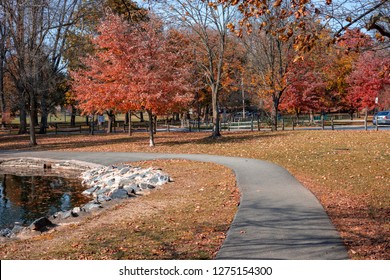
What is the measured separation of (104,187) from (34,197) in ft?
6.91

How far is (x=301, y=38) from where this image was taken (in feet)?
23.9

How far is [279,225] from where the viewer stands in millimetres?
7270

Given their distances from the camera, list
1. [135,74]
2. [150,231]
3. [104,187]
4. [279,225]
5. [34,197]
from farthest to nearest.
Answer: [135,74] < [104,187] < [34,197] < [150,231] < [279,225]

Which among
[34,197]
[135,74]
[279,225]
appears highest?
[135,74]

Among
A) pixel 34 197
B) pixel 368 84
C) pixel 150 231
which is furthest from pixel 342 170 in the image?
pixel 368 84

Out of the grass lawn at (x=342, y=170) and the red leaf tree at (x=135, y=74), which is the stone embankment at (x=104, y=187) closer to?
the grass lawn at (x=342, y=170)

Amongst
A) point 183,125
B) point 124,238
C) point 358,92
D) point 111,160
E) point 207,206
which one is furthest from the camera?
point 183,125

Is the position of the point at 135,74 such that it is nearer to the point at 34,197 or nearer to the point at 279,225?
the point at 34,197

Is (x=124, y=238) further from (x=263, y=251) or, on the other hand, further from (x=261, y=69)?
(x=261, y=69)

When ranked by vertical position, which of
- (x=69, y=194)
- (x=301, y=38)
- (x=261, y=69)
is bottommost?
(x=69, y=194)

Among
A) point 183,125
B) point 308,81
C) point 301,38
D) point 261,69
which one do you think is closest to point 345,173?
point 301,38

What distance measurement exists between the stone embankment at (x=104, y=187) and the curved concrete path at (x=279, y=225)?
270cm

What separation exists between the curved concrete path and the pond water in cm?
502

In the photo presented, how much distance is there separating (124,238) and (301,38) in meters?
4.31
